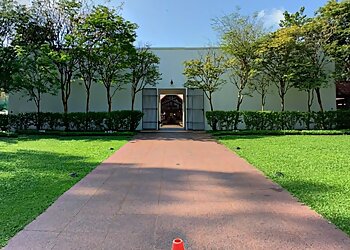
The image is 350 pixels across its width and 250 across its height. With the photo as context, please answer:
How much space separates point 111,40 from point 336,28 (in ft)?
34.1

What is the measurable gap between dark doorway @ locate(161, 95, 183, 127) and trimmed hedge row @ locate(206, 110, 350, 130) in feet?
29.1

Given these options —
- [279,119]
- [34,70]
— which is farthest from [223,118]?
[34,70]

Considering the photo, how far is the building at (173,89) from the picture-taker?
52.6ft

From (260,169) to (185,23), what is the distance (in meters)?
11.7

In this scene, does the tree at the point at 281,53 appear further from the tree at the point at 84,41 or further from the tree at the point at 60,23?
the tree at the point at 60,23

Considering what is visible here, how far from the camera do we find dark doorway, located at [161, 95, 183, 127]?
23141mm

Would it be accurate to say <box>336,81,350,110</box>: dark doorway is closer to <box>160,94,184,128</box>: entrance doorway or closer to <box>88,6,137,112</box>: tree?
<box>160,94,184,128</box>: entrance doorway

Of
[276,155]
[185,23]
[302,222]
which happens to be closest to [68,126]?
[185,23]

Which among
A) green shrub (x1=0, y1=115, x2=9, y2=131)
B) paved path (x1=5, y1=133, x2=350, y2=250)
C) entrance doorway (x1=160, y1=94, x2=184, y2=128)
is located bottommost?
paved path (x1=5, y1=133, x2=350, y2=250)

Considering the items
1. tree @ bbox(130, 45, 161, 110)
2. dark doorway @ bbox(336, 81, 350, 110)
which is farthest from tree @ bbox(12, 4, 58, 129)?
dark doorway @ bbox(336, 81, 350, 110)

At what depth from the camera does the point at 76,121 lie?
14.1 meters

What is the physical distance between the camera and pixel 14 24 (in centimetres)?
1373

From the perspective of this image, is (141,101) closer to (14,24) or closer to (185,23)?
(185,23)

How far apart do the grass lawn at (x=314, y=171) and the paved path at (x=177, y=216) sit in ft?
0.68
